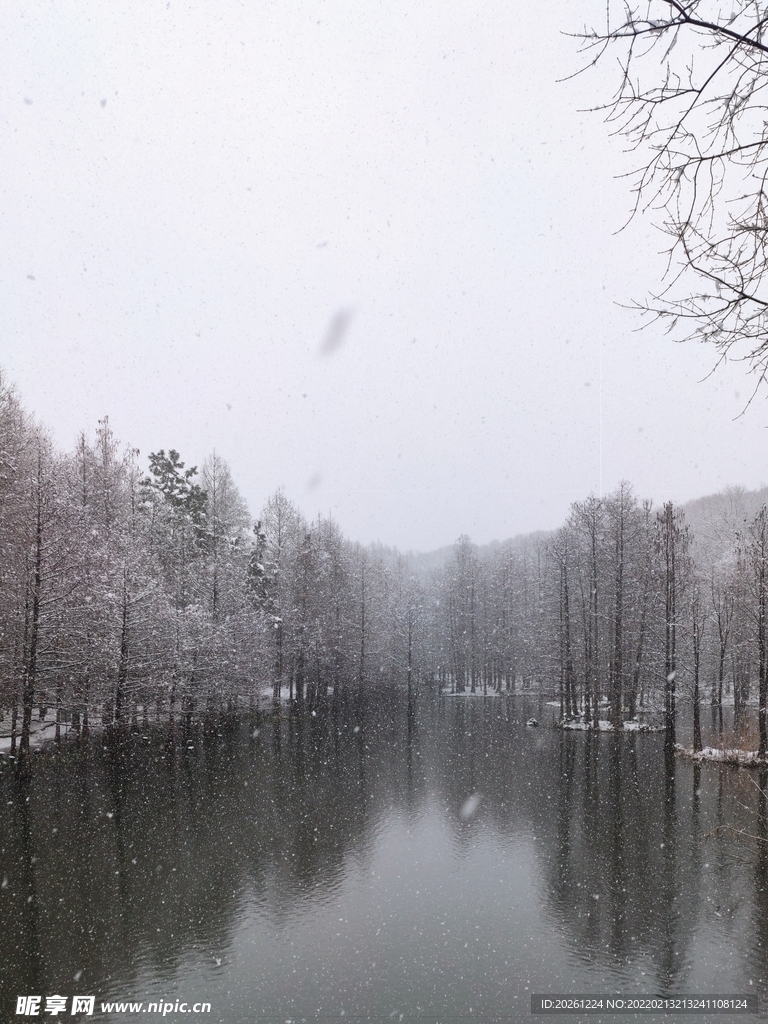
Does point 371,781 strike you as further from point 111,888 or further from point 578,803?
point 111,888

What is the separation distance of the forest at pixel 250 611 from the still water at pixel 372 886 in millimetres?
3865

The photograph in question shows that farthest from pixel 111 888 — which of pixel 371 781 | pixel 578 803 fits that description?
pixel 578 803

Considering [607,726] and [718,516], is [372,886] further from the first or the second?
[718,516]

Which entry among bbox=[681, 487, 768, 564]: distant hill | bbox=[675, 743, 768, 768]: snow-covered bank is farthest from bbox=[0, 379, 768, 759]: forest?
bbox=[681, 487, 768, 564]: distant hill

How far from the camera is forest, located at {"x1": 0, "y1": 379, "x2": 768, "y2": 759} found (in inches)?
786

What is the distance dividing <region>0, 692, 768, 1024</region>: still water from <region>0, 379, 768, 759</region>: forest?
386 centimetres

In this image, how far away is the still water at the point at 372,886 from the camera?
26.2 ft

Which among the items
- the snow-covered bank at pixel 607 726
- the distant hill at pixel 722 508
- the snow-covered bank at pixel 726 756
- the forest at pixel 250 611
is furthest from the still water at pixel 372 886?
the distant hill at pixel 722 508

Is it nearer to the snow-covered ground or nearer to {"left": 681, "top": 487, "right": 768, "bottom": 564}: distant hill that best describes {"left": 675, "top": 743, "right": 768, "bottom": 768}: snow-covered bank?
the snow-covered ground

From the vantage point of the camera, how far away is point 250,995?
773 centimetres

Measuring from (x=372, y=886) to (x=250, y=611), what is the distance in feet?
70.5

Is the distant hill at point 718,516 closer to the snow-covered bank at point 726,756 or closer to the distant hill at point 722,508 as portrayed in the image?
the distant hill at point 722,508

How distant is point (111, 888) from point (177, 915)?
71.2 inches

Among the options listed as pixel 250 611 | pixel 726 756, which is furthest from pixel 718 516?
pixel 250 611
